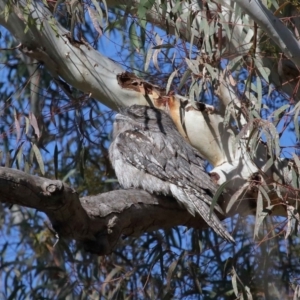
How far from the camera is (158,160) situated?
15.0ft

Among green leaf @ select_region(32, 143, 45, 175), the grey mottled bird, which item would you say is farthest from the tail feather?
green leaf @ select_region(32, 143, 45, 175)

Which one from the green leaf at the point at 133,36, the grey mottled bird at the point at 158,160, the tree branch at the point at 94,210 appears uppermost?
the green leaf at the point at 133,36

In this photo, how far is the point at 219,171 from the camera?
14.3 ft

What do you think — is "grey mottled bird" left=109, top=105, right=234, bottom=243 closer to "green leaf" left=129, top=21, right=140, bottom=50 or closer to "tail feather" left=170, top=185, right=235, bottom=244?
"tail feather" left=170, top=185, right=235, bottom=244

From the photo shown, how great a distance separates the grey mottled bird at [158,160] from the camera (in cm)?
432

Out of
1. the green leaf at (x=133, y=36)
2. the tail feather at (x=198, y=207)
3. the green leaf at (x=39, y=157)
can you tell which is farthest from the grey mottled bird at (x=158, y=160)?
the green leaf at (x=39, y=157)

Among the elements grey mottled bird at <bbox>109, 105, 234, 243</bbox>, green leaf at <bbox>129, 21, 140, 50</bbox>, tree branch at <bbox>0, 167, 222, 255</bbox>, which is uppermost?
green leaf at <bbox>129, 21, 140, 50</bbox>

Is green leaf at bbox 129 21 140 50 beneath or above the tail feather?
above

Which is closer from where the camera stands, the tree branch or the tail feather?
the tree branch

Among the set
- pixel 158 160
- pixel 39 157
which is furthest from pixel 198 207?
pixel 39 157

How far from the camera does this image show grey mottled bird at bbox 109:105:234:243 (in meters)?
4.32

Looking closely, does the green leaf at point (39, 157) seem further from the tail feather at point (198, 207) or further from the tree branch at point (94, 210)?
the tail feather at point (198, 207)

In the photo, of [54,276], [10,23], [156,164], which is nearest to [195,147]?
[156,164]

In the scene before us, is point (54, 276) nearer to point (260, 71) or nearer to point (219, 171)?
point (219, 171)
